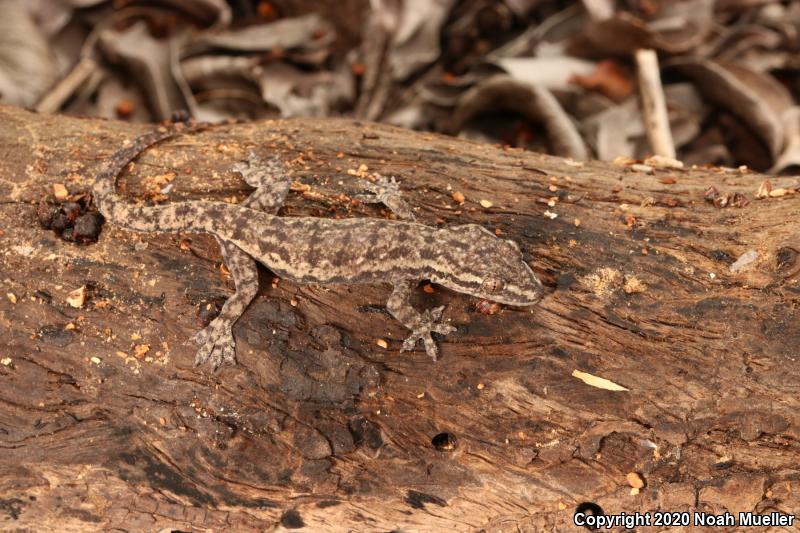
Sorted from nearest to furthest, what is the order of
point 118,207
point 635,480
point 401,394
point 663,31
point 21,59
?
point 635,480, point 401,394, point 118,207, point 21,59, point 663,31

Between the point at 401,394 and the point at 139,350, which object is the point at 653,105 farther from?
the point at 139,350

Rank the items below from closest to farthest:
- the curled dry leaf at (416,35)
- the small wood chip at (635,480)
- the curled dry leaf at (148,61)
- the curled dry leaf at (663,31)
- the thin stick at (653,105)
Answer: the small wood chip at (635,480) < the thin stick at (653,105) < the curled dry leaf at (663,31) < the curled dry leaf at (148,61) < the curled dry leaf at (416,35)

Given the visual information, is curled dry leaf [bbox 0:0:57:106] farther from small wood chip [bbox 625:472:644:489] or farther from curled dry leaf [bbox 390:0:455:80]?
small wood chip [bbox 625:472:644:489]

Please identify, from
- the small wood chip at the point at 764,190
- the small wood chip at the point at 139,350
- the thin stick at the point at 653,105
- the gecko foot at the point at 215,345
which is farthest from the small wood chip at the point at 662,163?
the small wood chip at the point at 139,350

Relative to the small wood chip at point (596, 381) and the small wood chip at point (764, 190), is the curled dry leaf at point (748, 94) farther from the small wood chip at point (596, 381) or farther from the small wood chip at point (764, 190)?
the small wood chip at point (596, 381)

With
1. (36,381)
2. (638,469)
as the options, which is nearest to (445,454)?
(638,469)

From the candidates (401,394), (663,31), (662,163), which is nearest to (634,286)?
(662,163)

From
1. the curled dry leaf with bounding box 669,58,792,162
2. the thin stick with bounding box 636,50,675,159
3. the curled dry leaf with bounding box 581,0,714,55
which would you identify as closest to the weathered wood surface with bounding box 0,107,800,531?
the thin stick with bounding box 636,50,675,159
